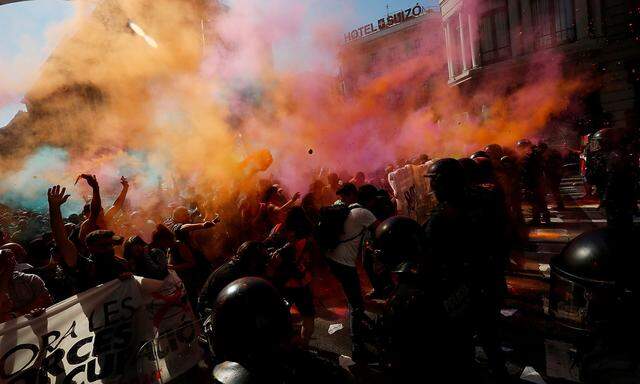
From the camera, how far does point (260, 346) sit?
5.04 ft

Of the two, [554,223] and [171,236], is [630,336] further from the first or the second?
[554,223]

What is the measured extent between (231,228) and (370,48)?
29940mm

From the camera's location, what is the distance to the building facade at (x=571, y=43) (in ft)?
53.6

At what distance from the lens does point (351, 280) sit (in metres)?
4.10

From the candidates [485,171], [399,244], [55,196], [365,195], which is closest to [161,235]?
[55,196]

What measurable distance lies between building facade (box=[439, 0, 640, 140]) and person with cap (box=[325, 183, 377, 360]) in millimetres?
16201

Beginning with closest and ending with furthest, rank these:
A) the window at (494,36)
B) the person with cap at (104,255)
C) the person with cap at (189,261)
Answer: the person with cap at (104,255) → the person with cap at (189,261) → the window at (494,36)

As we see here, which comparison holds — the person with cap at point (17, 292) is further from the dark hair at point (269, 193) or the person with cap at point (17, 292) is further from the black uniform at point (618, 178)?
the black uniform at point (618, 178)

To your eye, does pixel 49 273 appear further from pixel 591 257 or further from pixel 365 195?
pixel 591 257

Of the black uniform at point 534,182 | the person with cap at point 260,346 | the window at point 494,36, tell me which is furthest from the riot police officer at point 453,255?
the window at point 494,36

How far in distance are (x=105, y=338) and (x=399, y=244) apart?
9.93 feet

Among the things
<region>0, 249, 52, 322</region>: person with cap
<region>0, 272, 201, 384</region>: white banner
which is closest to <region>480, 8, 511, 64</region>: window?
<region>0, 272, 201, 384</region>: white banner

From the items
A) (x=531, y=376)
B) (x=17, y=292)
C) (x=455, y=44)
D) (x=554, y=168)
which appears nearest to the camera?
(x=531, y=376)

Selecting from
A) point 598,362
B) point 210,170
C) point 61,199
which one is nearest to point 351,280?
point 598,362
